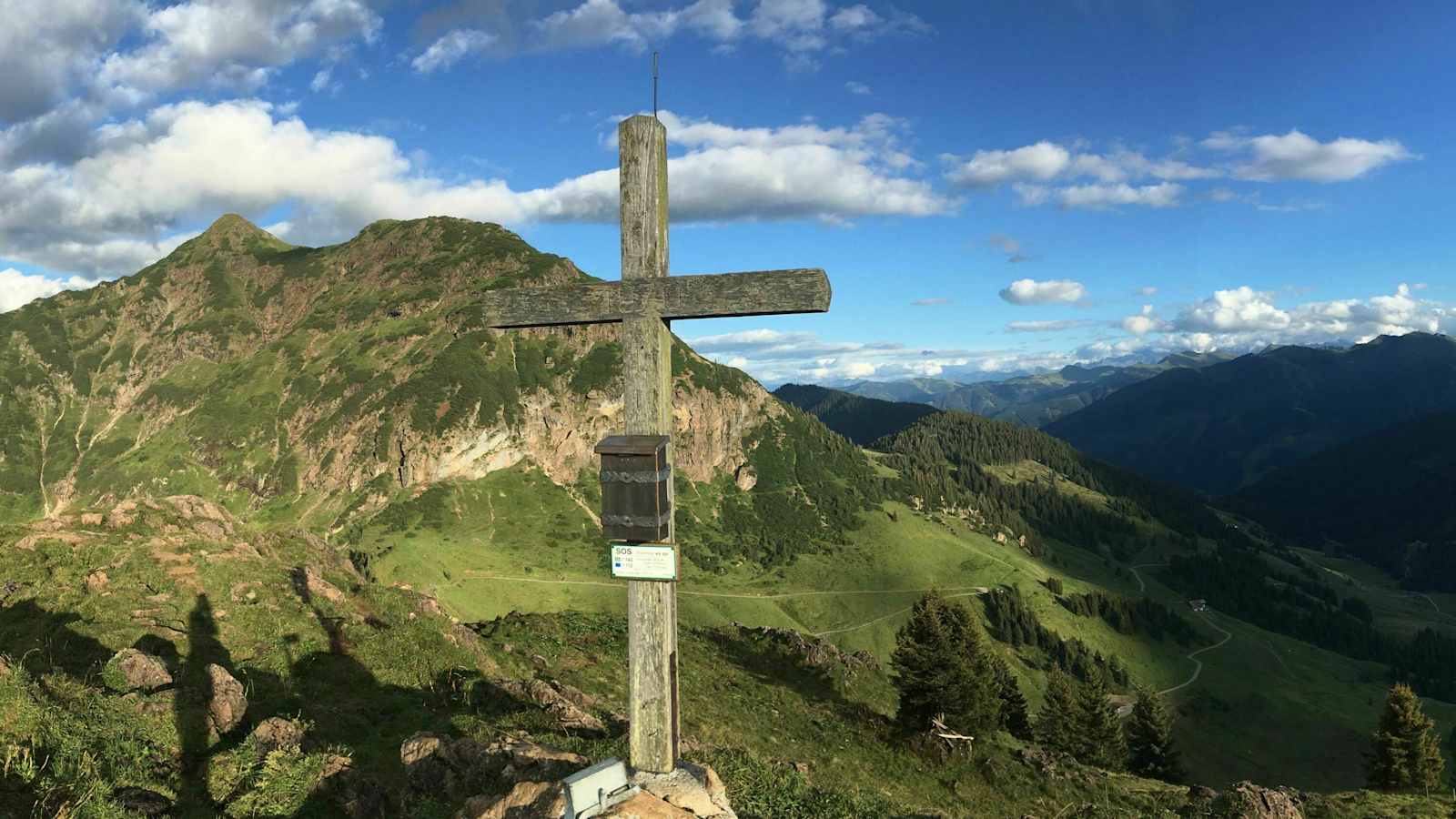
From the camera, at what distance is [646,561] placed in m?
8.82

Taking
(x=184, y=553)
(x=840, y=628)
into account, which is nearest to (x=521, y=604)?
(x=840, y=628)

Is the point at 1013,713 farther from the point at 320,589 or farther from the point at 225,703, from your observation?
the point at 225,703

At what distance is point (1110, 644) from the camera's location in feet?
598

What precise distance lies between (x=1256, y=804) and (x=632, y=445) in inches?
849

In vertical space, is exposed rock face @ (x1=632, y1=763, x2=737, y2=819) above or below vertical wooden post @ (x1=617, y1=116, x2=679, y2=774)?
below

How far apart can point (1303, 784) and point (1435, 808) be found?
123180mm

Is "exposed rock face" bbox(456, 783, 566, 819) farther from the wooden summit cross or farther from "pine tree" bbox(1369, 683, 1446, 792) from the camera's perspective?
"pine tree" bbox(1369, 683, 1446, 792)

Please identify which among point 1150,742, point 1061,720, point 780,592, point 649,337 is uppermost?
→ point 649,337

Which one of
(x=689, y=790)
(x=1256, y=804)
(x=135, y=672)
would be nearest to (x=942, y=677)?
Result: (x=1256, y=804)

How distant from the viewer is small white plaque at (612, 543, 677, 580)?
8797mm

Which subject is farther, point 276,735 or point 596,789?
point 276,735

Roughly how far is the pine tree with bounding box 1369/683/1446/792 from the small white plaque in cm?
6323

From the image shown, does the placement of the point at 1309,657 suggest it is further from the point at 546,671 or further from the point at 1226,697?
the point at 546,671

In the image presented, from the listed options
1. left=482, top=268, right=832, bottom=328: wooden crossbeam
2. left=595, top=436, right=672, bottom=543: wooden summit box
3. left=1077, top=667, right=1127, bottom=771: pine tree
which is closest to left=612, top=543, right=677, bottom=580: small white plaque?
left=595, top=436, right=672, bottom=543: wooden summit box
